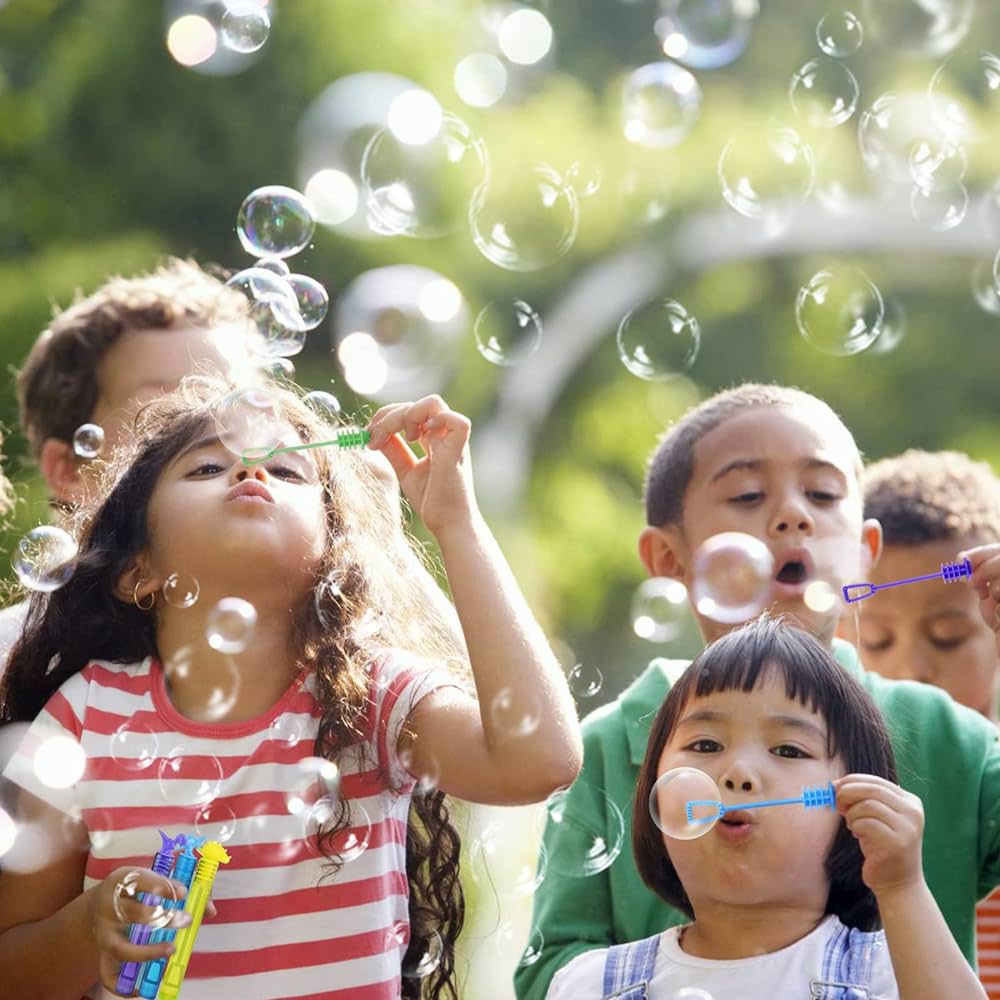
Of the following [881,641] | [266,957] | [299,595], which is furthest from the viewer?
[881,641]

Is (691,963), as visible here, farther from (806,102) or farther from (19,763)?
(806,102)

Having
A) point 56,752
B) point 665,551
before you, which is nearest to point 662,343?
point 665,551

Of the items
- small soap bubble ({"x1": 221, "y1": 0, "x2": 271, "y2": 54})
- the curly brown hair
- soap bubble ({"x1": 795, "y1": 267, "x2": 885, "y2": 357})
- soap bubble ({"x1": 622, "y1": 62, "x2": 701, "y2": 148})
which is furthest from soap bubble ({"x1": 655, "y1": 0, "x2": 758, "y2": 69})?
the curly brown hair

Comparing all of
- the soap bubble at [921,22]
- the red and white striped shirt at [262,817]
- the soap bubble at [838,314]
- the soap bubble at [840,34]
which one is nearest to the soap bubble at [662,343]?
the soap bubble at [838,314]

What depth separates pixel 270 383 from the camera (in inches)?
107

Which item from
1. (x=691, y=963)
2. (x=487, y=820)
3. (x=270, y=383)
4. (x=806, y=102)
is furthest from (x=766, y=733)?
(x=806, y=102)

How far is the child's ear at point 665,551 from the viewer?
3.01 m

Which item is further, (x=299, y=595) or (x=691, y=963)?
(x=299, y=595)

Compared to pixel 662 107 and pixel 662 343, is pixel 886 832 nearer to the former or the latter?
pixel 662 343

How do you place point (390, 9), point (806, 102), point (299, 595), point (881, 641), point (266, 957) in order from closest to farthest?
point (266, 957), point (299, 595), point (881, 641), point (806, 102), point (390, 9)

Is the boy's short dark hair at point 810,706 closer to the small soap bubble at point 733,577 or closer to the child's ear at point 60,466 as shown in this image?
the small soap bubble at point 733,577

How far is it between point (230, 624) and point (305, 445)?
254 mm

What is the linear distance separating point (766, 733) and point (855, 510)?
2.24ft

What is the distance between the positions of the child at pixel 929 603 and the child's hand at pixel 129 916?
168 cm
